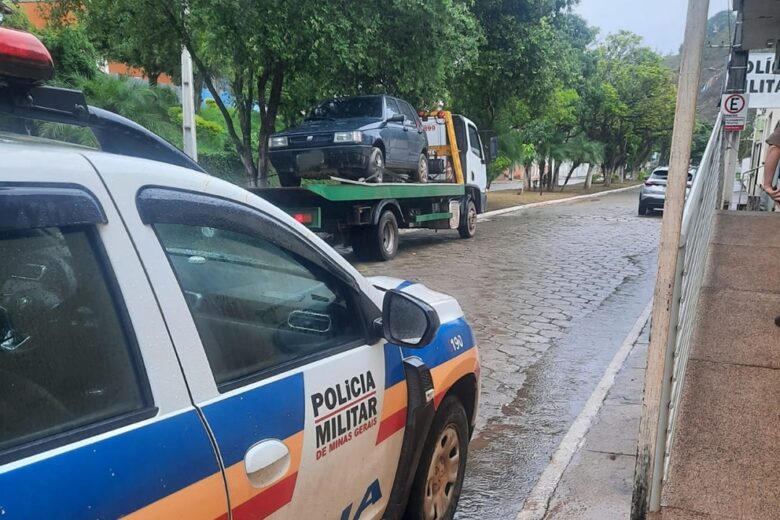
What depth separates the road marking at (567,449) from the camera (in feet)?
11.9

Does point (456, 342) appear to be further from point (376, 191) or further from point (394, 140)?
point (394, 140)

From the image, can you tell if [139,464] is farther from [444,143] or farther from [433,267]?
[444,143]

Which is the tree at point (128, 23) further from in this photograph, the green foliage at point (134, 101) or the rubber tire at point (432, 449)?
the rubber tire at point (432, 449)

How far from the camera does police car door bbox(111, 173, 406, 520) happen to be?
5.84 feet

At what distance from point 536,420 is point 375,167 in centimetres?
679

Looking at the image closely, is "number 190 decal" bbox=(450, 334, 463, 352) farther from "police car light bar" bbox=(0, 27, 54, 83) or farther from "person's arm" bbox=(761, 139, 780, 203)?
"person's arm" bbox=(761, 139, 780, 203)

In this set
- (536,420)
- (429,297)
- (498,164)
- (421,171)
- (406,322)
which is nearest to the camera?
(406,322)

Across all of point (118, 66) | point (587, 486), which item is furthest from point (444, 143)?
point (118, 66)

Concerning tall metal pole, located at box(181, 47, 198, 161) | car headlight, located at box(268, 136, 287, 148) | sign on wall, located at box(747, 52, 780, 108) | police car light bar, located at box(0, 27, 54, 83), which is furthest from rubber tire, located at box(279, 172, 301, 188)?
police car light bar, located at box(0, 27, 54, 83)

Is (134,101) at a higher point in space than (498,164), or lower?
higher

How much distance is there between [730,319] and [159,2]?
1183cm

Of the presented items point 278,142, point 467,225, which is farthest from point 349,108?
point 467,225

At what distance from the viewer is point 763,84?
39.3 ft

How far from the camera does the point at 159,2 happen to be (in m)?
12.9
